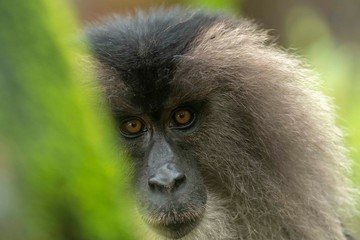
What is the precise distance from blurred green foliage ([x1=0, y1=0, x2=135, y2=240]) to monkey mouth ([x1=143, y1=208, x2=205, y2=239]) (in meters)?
2.04

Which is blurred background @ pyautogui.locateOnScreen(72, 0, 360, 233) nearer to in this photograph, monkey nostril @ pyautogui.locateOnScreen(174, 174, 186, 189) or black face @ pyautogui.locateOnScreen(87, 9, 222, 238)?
black face @ pyautogui.locateOnScreen(87, 9, 222, 238)

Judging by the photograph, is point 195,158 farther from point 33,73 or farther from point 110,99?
point 33,73

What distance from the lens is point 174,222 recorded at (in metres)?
2.61

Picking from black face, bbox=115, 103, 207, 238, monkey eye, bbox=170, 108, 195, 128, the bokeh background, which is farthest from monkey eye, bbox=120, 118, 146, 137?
the bokeh background

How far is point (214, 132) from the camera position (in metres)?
2.84

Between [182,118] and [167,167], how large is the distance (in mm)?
373

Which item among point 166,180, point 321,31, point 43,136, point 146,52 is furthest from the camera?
point 321,31

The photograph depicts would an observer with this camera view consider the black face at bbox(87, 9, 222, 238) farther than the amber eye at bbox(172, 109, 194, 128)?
No

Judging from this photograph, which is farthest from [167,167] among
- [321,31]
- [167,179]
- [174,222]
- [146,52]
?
[321,31]

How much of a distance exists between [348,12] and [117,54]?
6.48 meters

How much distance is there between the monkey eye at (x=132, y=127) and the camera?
2.83 meters

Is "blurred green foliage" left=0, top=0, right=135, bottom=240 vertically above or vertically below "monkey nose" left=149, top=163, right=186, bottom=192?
above

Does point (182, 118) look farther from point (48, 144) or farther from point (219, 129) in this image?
point (48, 144)

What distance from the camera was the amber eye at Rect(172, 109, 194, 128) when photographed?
2857 millimetres
